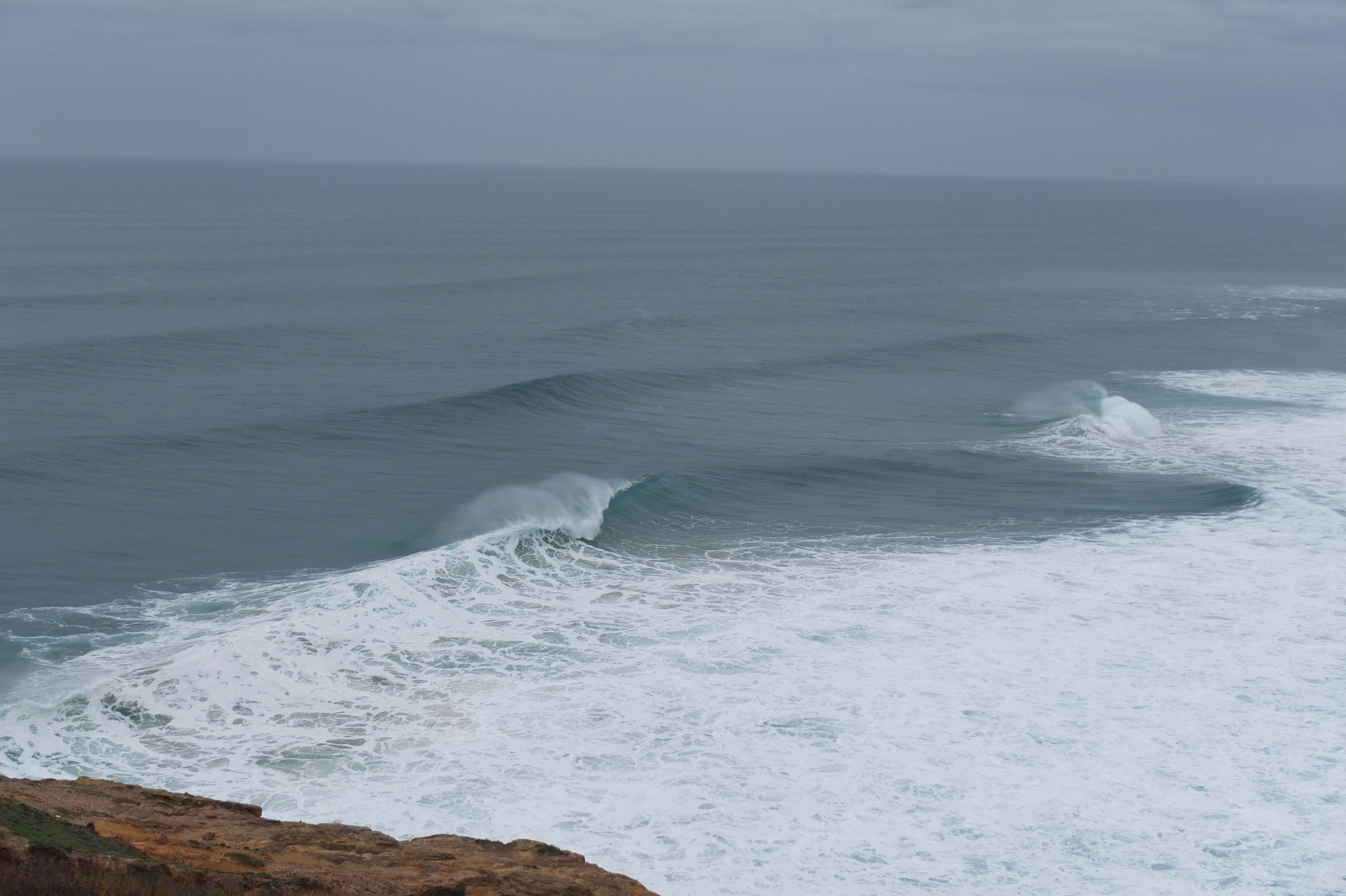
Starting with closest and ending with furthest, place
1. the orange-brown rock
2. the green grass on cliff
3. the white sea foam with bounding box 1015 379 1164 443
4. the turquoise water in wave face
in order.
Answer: the green grass on cliff, the orange-brown rock, the turquoise water in wave face, the white sea foam with bounding box 1015 379 1164 443

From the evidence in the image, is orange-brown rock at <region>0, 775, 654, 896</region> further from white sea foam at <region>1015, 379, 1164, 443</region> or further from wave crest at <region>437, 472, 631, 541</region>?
white sea foam at <region>1015, 379, 1164, 443</region>

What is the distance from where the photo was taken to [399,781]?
1561cm

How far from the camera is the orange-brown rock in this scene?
32.4ft

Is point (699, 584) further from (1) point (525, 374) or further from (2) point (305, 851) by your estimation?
(1) point (525, 374)

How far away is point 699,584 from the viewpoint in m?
23.3

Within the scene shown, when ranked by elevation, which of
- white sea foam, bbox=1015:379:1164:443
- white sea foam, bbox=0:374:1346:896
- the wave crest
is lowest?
white sea foam, bbox=0:374:1346:896

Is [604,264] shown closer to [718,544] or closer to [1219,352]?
[1219,352]

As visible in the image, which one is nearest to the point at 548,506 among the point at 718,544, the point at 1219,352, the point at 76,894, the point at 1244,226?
the point at 718,544

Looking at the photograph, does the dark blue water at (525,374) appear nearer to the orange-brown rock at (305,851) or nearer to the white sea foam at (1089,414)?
the white sea foam at (1089,414)

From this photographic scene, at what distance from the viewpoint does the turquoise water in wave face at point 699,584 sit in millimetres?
15109

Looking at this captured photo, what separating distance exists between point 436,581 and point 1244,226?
466 feet

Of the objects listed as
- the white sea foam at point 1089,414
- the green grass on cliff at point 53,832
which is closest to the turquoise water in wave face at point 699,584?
the white sea foam at point 1089,414

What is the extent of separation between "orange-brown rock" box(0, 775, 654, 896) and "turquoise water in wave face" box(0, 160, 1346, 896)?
282cm

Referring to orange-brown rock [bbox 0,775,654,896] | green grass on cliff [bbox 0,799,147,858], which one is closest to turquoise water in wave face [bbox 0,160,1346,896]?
orange-brown rock [bbox 0,775,654,896]
